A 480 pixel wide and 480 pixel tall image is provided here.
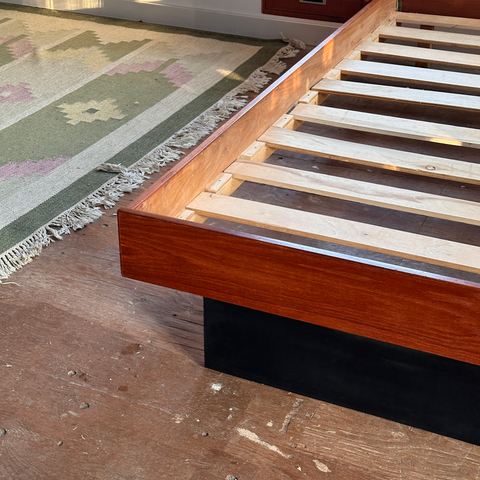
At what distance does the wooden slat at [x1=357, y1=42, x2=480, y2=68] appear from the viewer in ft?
6.72

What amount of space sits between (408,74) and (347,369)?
1.13 meters

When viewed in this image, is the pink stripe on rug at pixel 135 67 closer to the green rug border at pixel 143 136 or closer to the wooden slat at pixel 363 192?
the green rug border at pixel 143 136

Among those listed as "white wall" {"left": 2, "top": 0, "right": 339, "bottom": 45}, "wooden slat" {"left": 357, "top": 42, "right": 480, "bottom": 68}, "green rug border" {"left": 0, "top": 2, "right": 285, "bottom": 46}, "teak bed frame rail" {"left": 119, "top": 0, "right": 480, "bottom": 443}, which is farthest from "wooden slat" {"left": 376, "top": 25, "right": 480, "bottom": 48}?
"green rug border" {"left": 0, "top": 2, "right": 285, "bottom": 46}

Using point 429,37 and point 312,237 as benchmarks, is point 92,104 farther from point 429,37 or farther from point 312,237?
point 312,237

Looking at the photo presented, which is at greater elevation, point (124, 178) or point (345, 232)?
point (345, 232)

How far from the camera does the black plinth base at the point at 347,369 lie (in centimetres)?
110

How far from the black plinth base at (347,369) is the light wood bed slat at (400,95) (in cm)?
89

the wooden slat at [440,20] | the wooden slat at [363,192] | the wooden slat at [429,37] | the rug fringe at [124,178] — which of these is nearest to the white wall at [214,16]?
the rug fringe at [124,178]

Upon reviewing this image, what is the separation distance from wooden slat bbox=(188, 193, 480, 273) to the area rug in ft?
1.96

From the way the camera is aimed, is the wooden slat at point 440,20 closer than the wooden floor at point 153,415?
No

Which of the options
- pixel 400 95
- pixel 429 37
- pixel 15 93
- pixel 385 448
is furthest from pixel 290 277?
pixel 15 93

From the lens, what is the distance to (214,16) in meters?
3.14

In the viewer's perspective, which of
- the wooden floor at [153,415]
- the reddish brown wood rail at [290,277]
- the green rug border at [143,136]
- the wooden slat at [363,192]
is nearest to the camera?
the reddish brown wood rail at [290,277]

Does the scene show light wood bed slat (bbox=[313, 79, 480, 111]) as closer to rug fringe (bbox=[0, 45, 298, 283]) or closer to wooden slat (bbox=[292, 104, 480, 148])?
wooden slat (bbox=[292, 104, 480, 148])
